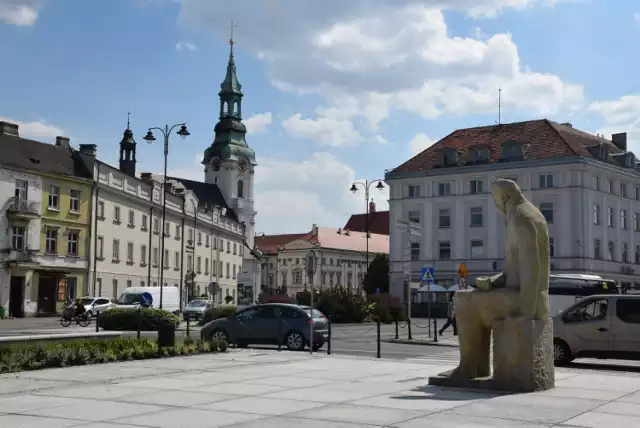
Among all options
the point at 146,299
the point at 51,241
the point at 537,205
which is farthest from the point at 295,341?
the point at 537,205

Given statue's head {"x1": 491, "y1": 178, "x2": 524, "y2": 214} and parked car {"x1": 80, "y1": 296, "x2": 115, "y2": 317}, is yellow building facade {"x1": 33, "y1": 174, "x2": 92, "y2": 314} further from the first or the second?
statue's head {"x1": 491, "y1": 178, "x2": 524, "y2": 214}

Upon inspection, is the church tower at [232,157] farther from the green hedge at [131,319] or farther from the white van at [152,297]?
the green hedge at [131,319]

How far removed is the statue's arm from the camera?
12.2 metres

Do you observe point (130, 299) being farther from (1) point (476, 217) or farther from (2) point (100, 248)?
(1) point (476, 217)

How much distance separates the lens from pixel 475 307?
12641mm

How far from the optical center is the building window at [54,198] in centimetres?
5828

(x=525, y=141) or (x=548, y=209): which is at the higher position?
(x=525, y=141)

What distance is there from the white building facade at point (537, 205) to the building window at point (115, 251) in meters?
24.4

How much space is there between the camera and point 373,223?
522 ft

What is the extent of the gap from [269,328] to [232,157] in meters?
103

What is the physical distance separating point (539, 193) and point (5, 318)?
43819 millimetres

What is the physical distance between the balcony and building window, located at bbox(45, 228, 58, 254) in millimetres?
2021

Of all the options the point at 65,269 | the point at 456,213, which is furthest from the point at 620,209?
the point at 65,269

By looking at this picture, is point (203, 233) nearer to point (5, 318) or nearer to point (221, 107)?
point (5, 318)
